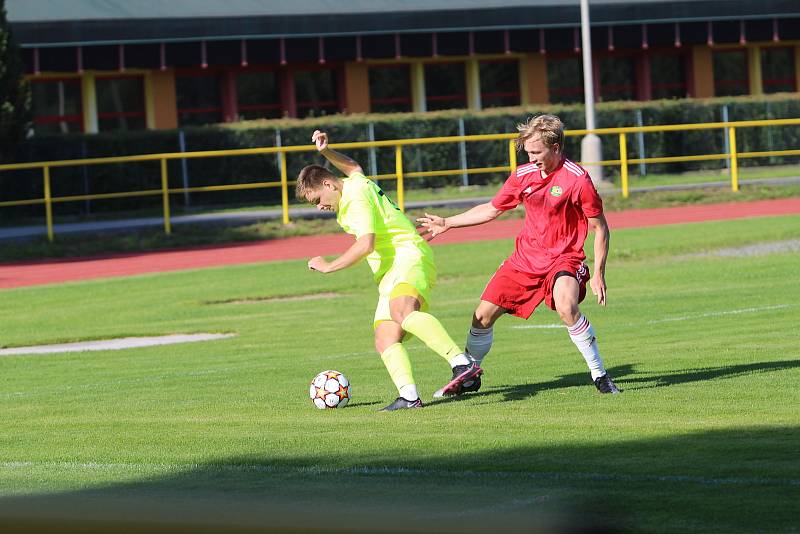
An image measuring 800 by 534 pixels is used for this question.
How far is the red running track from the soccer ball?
1404 cm

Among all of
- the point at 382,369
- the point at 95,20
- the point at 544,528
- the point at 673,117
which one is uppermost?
the point at 95,20

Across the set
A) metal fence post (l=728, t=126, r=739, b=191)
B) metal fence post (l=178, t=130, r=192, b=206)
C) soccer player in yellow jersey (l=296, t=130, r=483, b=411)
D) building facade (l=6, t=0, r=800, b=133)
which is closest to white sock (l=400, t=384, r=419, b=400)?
soccer player in yellow jersey (l=296, t=130, r=483, b=411)

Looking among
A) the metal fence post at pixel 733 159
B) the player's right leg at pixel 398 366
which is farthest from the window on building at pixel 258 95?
the player's right leg at pixel 398 366

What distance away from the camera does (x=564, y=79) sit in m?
46.5

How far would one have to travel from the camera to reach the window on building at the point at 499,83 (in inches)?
1791

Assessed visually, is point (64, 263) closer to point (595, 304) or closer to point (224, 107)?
point (595, 304)

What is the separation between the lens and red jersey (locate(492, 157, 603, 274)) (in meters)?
8.95

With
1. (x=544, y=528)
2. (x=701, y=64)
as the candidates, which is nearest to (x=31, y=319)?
(x=544, y=528)

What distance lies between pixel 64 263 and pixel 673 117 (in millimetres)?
21268

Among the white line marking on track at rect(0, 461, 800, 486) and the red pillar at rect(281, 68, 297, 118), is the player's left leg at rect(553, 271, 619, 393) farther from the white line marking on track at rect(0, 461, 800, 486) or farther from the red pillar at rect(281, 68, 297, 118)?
the red pillar at rect(281, 68, 297, 118)

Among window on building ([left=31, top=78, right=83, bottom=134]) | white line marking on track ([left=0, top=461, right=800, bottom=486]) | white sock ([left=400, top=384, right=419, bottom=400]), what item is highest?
window on building ([left=31, top=78, right=83, bottom=134])

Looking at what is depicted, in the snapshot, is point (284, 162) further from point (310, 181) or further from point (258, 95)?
point (310, 181)

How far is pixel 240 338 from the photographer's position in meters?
15.1

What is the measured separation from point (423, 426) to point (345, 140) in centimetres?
2933
